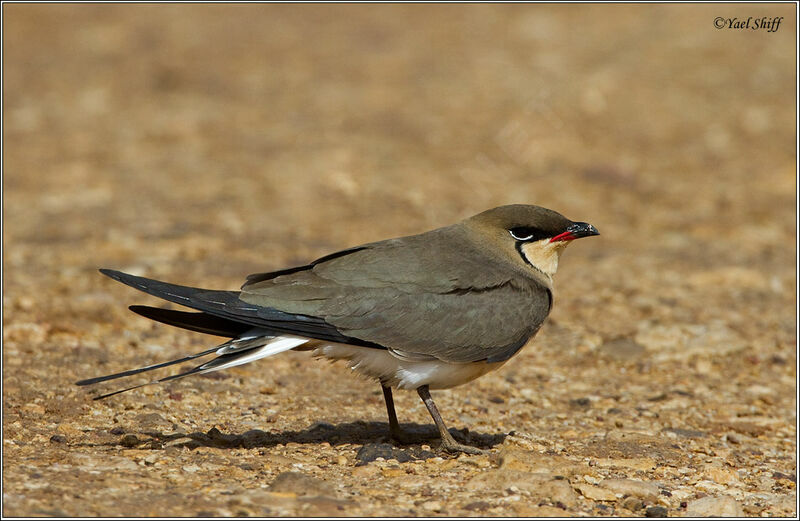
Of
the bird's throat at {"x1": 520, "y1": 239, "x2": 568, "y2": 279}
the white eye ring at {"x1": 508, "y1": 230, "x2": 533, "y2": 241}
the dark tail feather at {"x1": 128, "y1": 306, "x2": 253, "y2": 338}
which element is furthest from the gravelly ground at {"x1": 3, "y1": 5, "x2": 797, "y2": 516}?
the white eye ring at {"x1": 508, "y1": 230, "x2": 533, "y2": 241}

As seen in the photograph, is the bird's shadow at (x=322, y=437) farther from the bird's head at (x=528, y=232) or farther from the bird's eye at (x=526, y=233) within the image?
the bird's eye at (x=526, y=233)

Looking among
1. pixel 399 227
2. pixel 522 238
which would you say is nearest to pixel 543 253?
pixel 522 238

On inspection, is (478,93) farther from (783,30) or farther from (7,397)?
(7,397)

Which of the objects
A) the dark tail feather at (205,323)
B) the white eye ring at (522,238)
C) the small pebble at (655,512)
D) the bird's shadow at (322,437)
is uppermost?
the white eye ring at (522,238)

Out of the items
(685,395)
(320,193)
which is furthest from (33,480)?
(320,193)

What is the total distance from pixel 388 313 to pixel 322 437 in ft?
2.99

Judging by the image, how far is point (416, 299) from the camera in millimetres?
5641

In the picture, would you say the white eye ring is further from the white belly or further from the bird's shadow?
the bird's shadow

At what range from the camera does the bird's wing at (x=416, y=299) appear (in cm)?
550

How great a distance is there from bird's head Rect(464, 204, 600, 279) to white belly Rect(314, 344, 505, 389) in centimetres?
86

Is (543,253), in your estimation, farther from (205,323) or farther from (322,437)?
(205,323)

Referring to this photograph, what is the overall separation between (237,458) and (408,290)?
1.32 metres

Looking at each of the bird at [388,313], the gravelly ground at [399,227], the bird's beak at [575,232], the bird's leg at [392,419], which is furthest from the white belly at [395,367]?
the bird's beak at [575,232]

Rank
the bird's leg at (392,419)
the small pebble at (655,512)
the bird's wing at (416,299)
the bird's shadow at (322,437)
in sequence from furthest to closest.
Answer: the bird's leg at (392,419), the bird's shadow at (322,437), the bird's wing at (416,299), the small pebble at (655,512)
